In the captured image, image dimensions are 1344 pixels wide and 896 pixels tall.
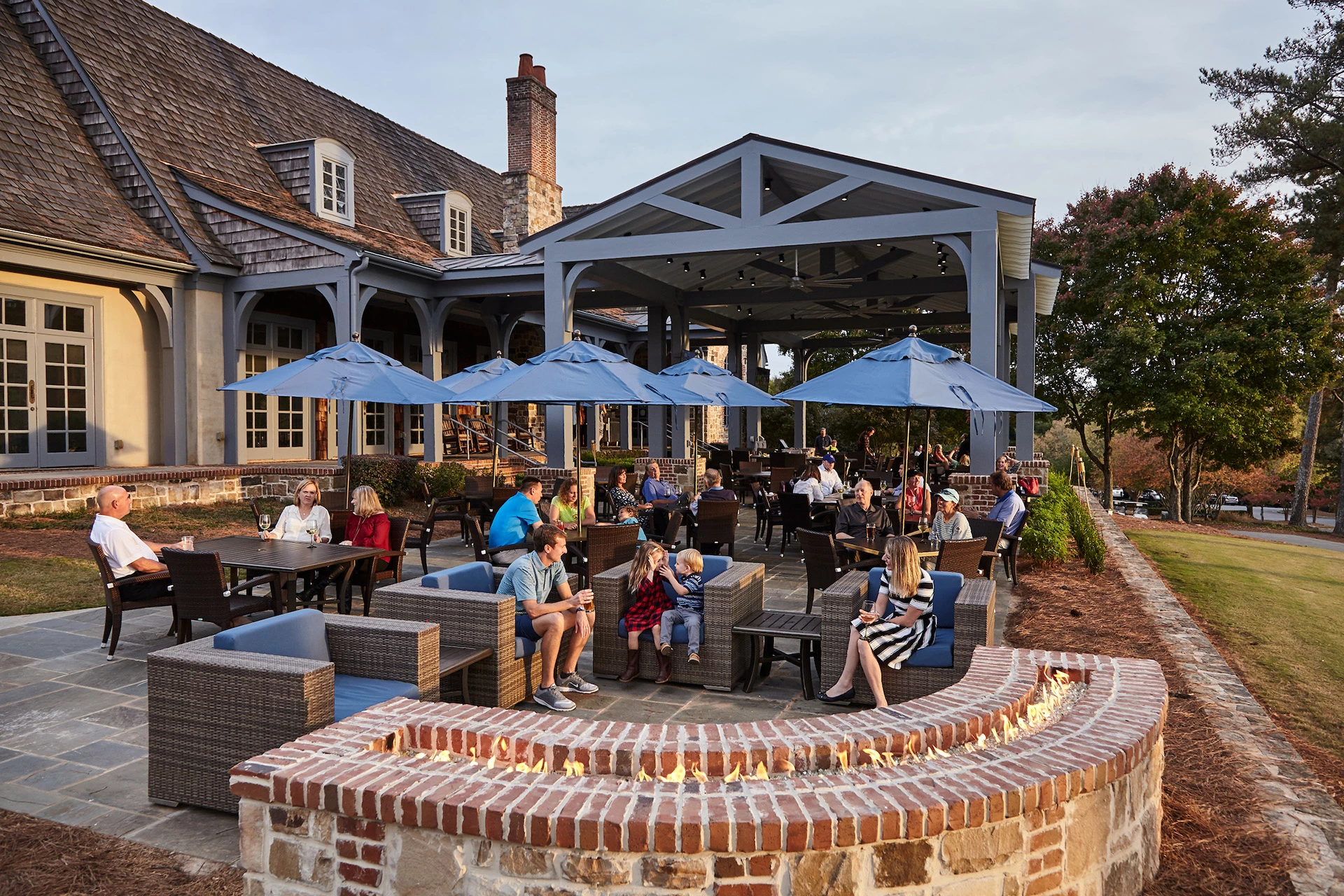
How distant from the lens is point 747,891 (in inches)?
94.3

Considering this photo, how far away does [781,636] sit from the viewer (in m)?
5.45

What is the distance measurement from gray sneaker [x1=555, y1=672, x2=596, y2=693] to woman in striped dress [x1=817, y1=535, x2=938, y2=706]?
1.66 metres

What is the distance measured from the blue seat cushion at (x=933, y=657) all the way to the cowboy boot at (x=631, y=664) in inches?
68.1

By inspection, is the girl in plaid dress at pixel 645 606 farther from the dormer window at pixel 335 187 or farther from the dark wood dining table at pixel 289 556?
the dormer window at pixel 335 187

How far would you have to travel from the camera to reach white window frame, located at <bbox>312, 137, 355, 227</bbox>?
1650 cm

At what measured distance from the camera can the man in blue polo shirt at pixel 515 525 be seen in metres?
7.05

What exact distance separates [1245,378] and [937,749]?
24.3 meters

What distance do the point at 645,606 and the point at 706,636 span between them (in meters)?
0.47

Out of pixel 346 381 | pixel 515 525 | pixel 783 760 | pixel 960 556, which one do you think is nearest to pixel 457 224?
pixel 346 381

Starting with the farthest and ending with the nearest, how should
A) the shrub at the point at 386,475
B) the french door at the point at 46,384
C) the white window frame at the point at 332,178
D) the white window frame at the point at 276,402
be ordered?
the white window frame at the point at 332,178, the white window frame at the point at 276,402, the shrub at the point at 386,475, the french door at the point at 46,384

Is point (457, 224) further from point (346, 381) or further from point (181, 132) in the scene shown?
point (346, 381)

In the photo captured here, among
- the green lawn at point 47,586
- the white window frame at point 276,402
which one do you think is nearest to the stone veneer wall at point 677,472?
the white window frame at point 276,402

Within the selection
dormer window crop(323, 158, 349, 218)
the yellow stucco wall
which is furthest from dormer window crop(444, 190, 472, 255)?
the yellow stucco wall

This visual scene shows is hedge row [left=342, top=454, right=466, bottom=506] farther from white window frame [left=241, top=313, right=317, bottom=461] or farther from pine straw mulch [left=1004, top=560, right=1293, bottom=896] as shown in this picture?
pine straw mulch [left=1004, top=560, right=1293, bottom=896]
